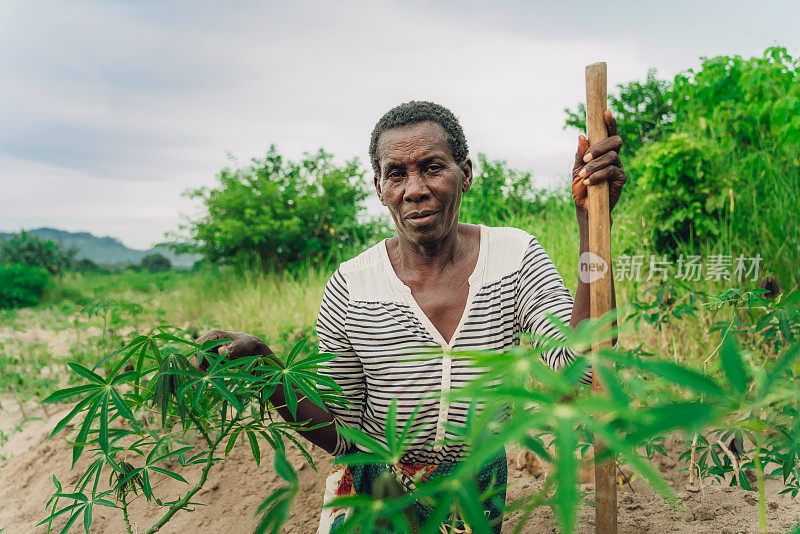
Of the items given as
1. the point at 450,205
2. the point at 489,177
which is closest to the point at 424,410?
the point at 450,205

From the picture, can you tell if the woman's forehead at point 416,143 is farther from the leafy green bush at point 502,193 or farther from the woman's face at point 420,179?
the leafy green bush at point 502,193

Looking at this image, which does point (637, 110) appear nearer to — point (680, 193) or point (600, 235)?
point (680, 193)

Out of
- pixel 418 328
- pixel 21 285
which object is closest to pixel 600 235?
pixel 418 328

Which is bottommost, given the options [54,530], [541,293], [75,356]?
[54,530]

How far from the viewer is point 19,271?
32.0 feet

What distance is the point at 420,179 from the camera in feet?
5.90

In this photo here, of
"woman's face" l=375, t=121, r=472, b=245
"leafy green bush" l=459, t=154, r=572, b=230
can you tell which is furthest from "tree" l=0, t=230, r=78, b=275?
Result: "woman's face" l=375, t=121, r=472, b=245

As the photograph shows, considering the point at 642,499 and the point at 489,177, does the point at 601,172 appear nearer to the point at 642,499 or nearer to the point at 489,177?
the point at 642,499

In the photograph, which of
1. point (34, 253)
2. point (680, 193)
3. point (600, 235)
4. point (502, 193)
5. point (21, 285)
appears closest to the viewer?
point (600, 235)

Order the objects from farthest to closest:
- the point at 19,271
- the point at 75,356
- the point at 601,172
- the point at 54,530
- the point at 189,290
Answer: the point at 19,271 → the point at 189,290 → the point at 75,356 → the point at 54,530 → the point at 601,172

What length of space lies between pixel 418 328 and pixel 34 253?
13093mm

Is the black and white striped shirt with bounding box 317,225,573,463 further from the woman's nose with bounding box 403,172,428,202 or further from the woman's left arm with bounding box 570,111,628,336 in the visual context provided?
the woman's nose with bounding box 403,172,428,202

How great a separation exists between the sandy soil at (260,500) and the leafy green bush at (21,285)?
695 centimetres

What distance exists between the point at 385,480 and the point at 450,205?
1276 mm
